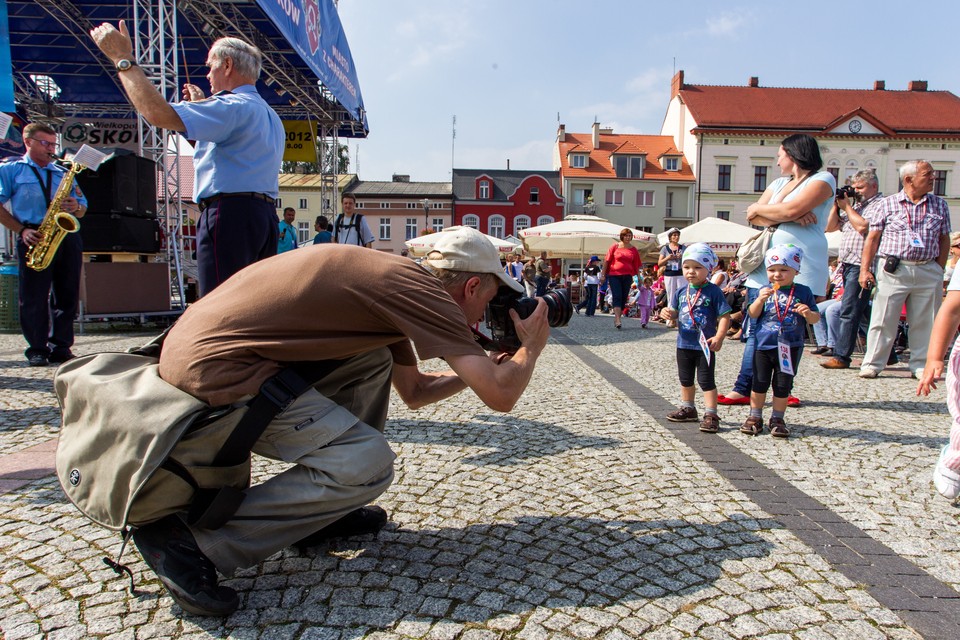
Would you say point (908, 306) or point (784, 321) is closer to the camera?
point (784, 321)

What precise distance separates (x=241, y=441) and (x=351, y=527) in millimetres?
664

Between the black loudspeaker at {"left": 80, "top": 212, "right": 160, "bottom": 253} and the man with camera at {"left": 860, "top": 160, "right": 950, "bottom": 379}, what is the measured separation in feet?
27.6

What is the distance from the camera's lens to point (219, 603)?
173 centimetres

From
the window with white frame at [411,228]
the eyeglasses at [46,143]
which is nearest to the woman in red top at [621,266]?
the eyeglasses at [46,143]

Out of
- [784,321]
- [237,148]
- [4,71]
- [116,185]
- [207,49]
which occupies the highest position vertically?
[207,49]

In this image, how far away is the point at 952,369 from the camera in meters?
2.75

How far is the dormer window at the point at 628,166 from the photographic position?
157ft

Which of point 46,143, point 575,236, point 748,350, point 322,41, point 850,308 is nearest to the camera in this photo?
point 748,350

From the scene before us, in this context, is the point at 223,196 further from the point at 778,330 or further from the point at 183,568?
the point at 778,330

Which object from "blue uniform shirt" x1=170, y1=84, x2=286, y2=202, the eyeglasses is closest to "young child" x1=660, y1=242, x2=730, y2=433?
"blue uniform shirt" x1=170, y1=84, x2=286, y2=202

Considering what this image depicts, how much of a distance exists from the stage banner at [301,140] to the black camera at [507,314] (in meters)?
14.7

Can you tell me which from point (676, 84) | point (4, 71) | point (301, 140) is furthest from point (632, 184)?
point (4, 71)

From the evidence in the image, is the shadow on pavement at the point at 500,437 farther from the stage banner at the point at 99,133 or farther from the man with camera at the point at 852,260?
the stage banner at the point at 99,133

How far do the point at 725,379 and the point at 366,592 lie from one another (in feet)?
16.0
